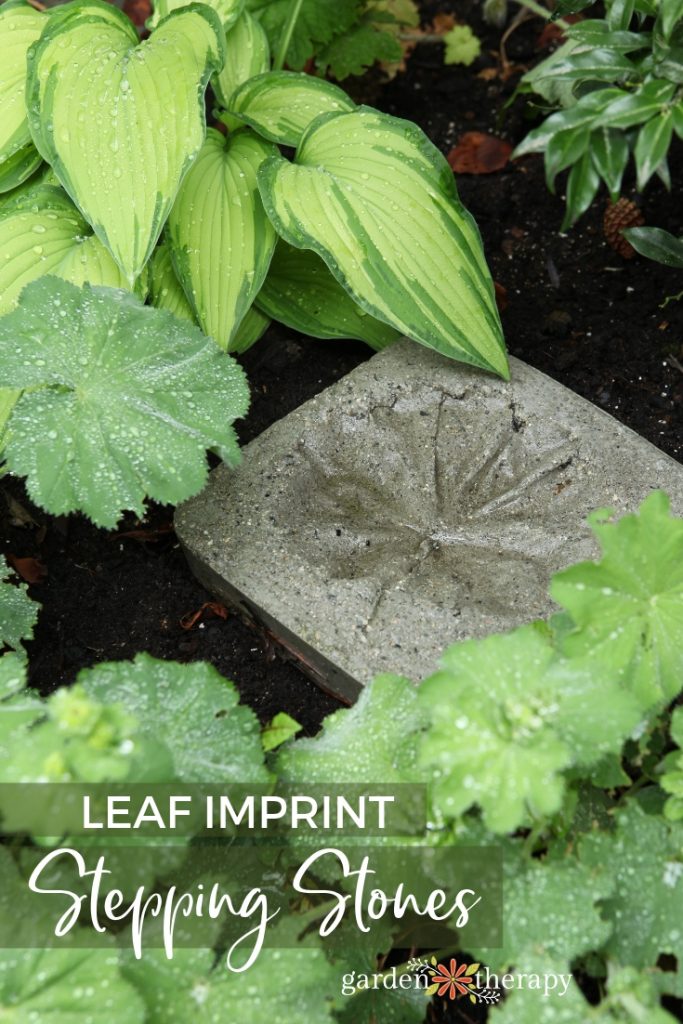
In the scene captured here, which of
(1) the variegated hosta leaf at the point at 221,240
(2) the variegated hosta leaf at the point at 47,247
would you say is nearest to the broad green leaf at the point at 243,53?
(1) the variegated hosta leaf at the point at 221,240

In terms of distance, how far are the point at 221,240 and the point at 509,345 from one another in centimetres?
72

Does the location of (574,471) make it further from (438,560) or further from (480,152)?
(480,152)

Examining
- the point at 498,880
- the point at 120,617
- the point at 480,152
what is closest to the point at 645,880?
the point at 498,880

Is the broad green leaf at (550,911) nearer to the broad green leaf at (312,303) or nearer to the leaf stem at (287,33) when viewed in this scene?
the broad green leaf at (312,303)

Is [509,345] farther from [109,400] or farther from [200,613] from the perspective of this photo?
[109,400]

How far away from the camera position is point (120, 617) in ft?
6.61

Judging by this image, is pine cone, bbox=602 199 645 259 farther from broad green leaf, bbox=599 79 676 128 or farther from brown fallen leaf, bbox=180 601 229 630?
brown fallen leaf, bbox=180 601 229 630

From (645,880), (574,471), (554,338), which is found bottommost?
(554,338)

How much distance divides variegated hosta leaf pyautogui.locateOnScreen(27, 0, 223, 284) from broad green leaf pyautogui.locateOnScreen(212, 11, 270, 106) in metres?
0.29

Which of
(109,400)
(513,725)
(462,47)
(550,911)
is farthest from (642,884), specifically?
(462,47)

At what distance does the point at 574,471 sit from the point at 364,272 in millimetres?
533

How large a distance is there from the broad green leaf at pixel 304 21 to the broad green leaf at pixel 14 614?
4.96ft

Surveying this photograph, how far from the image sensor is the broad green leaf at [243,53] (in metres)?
2.26

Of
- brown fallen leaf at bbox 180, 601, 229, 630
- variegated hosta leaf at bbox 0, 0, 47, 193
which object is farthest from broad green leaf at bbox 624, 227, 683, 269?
variegated hosta leaf at bbox 0, 0, 47, 193
